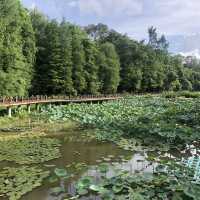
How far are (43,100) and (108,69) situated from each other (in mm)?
22448

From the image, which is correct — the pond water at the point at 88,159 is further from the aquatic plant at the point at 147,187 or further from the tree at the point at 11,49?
the tree at the point at 11,49

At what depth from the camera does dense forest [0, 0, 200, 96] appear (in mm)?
39809

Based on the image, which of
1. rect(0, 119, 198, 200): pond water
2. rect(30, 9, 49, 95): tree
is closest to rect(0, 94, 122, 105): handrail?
rect(30, 9, 49, 95): tree

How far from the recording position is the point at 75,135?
2619cm

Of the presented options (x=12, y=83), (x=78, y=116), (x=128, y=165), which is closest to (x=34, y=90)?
(x=12, y=83)

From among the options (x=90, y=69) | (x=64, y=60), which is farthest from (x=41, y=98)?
(x=90, y=69)

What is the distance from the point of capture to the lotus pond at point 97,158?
11.9m

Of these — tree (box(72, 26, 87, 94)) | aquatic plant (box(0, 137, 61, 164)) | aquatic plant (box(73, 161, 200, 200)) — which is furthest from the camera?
tree (box(72, 26, 87, 94))

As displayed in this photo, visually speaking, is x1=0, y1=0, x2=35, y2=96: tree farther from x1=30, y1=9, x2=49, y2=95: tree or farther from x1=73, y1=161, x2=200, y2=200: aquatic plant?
x1=73, y1=161, x2=200, y2=200: aquatic plant

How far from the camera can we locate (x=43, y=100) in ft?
146

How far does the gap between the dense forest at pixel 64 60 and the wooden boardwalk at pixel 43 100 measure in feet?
4.51

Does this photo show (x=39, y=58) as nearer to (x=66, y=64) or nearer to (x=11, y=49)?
(x=66, y=64)

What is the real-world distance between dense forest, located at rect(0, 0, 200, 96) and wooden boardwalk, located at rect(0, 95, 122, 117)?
138cm

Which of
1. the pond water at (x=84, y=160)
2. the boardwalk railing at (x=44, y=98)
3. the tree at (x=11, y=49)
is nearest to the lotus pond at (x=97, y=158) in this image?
the pond water at (x=84, y=160)
